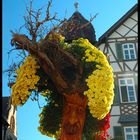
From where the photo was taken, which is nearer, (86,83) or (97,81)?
(97,81)

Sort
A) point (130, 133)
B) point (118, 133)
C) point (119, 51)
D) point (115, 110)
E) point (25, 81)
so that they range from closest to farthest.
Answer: point (25, 81), point (118, 133), point (130, 133), point (115, 110), point (119, 51)

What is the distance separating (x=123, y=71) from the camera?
2169cm

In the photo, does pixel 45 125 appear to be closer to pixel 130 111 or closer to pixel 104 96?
pixel 104 96

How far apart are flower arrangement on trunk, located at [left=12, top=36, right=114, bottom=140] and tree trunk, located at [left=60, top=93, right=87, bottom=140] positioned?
23cm

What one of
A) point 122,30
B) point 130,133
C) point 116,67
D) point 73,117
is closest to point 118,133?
point 130,133

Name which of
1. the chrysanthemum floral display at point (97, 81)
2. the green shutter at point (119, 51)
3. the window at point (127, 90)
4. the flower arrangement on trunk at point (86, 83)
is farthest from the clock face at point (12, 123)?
the chrysanthemum floral display at point (97, 81)

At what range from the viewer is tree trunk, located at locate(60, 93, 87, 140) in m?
9.00

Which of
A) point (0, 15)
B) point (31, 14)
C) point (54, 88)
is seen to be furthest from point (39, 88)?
point (0, 15)

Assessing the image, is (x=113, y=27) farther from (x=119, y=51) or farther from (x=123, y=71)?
(x=123, y=71)

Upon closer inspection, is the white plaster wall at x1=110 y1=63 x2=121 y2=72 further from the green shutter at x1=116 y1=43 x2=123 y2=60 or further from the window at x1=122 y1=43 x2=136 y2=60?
the window at x1=122 y1=43 x2=136 y2=60

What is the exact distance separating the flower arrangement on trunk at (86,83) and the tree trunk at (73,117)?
9.2 inches

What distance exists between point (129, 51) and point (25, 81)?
14.2 metres

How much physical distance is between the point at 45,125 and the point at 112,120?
10.1 metres

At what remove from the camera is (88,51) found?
374 inches
